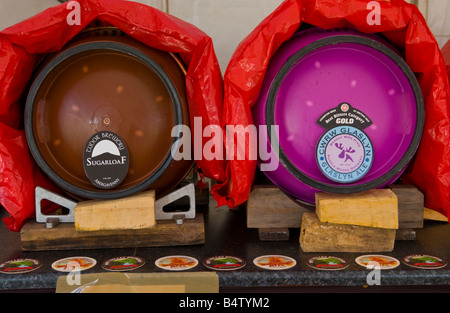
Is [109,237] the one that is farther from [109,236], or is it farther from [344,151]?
[344,151]

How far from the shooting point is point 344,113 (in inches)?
47.3

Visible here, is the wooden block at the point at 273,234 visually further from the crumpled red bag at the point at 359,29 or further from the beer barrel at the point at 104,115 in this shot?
the beer barrel at the point at 104,115

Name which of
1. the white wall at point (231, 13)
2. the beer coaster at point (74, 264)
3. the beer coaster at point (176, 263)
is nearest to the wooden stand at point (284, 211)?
the beer coaster at point (176, 263)

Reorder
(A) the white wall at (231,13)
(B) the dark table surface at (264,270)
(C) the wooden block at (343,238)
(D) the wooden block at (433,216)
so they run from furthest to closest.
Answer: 1. (A) the white wall at (231,13)
2. (D) the wooden block at (433,216)
3. (C) the wooden block at (343,238)
4. (B) the dark table surface at (264,270)

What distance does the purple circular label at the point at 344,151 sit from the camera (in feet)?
3.92

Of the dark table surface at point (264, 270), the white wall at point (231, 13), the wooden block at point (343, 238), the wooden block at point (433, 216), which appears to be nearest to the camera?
the dark table surface at point (264, 270)

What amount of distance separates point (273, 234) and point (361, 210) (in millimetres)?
273

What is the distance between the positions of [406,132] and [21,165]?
3.61 feet

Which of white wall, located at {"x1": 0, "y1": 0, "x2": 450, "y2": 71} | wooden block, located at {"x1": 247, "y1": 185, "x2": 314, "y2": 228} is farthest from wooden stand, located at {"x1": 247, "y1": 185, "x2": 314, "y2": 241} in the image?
white wall, located at {"x1": 0, "y1": 0, "x2": 450, "y2": 71}

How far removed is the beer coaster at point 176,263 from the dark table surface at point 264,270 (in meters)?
0.02

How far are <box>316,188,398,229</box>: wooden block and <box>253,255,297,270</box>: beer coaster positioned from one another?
0.48 ft

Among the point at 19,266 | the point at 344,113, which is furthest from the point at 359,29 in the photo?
the point at 19,266

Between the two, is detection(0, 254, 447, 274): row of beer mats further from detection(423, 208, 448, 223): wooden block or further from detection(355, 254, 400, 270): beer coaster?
detection(423, 208, 448, 223): wooden block
